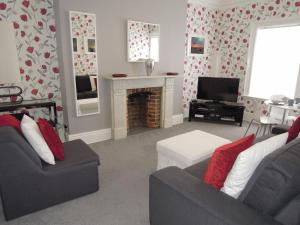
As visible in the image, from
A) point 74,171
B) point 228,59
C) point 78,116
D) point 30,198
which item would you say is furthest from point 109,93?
point 228,59

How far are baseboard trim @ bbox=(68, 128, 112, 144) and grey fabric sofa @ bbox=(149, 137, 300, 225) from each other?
2494 mm

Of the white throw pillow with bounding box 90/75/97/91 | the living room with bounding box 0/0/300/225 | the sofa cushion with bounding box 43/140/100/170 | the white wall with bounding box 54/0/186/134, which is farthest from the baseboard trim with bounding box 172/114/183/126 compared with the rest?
the sofa cushion with bounding box 43/140/100/170

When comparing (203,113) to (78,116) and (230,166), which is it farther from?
(230,166)

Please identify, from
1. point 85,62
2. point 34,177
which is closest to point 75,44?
point 85,62

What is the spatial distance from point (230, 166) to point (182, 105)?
3.63 metres

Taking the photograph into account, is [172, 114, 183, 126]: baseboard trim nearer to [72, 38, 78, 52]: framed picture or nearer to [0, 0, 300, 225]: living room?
[0, 0, 300, 225]: living room

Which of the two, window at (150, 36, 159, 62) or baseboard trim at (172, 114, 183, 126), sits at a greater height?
window at (150, 36, 159, 62)

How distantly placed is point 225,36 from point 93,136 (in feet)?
12.3

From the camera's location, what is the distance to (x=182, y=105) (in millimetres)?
5008

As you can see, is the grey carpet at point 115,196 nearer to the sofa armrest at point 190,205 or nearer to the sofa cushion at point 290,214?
the sofa armrest at point 190,205

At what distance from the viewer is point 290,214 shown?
115 centimetres

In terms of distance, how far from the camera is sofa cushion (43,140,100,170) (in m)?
2.06

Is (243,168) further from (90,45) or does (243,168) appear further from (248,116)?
(248,116)

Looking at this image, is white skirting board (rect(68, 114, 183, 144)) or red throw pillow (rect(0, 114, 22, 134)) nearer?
red throw pillow (rect(0, 114, 22, 134))
